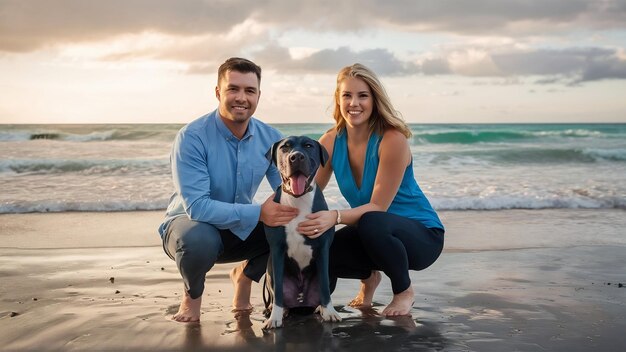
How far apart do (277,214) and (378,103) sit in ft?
3.46

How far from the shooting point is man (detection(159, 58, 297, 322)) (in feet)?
12.7

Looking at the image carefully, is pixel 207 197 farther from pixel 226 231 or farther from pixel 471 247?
pixel 471 247

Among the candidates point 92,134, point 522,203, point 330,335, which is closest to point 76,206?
point 522,203

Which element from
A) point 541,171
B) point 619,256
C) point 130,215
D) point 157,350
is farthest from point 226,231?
point 541,171

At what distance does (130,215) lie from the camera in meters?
9.03

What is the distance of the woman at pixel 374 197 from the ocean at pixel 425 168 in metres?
5.14

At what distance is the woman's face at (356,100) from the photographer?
13.8 feet

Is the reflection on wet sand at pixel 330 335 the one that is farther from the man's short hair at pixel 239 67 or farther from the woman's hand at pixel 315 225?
the man's short hair at pixel 239 67

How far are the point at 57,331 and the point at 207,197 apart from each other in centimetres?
111

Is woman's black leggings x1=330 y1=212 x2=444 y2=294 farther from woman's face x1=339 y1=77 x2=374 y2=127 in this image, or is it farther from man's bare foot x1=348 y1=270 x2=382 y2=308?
woman's face x1=339 y1=77 x2=374 y2=127

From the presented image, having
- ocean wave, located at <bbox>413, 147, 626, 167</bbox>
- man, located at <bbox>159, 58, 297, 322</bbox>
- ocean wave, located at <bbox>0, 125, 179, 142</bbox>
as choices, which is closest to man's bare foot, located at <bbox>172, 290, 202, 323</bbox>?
man, located at <bbox>159, 58, 297, 322</bbox>

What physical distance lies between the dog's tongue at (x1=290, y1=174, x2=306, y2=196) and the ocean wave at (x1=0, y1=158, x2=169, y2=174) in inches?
448

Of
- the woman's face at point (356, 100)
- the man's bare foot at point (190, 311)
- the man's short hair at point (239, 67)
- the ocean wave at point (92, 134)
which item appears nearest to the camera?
the man's bare foot at point (190, 311)

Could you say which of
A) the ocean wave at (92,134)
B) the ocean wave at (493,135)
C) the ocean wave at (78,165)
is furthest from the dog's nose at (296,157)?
the ocean wave at (92,134)
